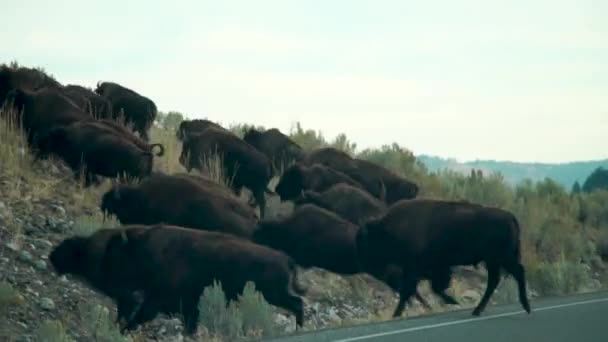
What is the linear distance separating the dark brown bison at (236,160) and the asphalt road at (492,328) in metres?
7.28

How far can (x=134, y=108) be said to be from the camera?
88.8 feet

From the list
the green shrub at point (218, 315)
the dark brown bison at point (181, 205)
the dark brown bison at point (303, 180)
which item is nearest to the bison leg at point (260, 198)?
the dark brown bison at point (303, 180)

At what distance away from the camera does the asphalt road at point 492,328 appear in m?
12.8

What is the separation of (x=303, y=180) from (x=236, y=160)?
1376 mm

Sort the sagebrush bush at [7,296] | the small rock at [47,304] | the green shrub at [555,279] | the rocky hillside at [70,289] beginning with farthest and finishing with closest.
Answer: the green shrub at [555,279] < the small rock at [47,304] < the rocky hillside at [70,289] < the sagebrush bush at [7,296]

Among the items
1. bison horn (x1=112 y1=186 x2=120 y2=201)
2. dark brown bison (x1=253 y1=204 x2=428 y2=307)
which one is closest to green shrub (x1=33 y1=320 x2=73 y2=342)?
bison horn (x1=112 y1=186 x2=120 y2=201)

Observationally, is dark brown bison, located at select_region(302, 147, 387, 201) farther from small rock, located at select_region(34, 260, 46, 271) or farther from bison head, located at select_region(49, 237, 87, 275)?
bison head, located at select_region(49, 237, 87, 275)

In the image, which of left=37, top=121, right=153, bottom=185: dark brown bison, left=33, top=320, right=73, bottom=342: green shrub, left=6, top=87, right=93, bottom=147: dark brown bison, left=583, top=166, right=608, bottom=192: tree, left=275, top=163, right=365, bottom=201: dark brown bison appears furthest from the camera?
left=583, top=166, right=608, bottom=192: tree

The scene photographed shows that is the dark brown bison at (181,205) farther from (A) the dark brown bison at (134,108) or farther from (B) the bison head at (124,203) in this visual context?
(A) the dark brown bison at (134,108)

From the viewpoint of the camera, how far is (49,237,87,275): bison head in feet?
52.2

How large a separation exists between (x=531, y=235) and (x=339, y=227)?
10.6 meters

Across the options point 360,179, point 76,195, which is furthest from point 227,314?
point 360,179

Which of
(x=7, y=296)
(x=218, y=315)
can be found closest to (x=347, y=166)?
(x=218, y=315)

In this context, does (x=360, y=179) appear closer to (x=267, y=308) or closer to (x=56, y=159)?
(x=56, y=159)
